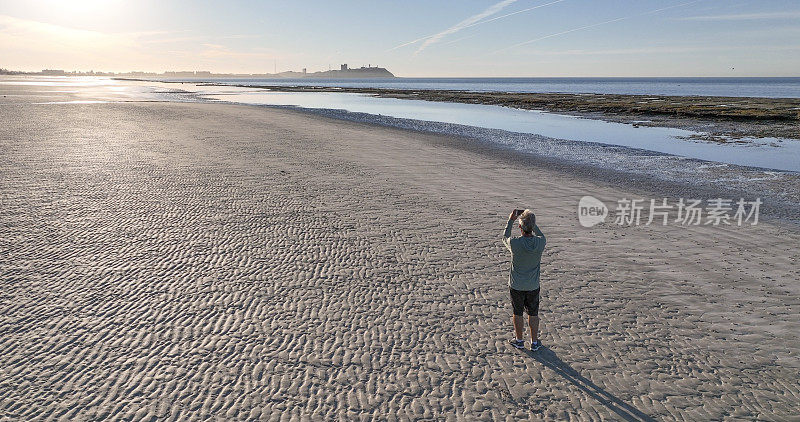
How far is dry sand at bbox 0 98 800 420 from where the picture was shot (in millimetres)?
4496

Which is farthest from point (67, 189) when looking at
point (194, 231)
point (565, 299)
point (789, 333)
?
point (789, 333)

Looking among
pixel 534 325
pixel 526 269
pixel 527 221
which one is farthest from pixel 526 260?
pixel 534 325

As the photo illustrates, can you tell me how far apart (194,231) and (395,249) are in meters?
3.89

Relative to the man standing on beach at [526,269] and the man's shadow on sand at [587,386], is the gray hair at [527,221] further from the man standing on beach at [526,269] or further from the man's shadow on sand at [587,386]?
the man's shadow on sand at [587,386]

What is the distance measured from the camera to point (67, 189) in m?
12.1

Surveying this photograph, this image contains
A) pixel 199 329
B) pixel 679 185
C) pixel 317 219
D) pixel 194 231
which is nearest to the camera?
pixel 199 329

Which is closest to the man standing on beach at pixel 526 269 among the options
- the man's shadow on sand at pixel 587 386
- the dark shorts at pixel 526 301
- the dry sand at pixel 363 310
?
the dark shorts at pixel 526 301

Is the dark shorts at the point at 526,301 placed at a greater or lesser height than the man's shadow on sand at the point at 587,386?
greater

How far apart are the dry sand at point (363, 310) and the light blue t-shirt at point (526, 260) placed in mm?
797

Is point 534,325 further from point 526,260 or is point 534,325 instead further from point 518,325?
point 526,260

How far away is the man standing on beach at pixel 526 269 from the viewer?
5082 mm

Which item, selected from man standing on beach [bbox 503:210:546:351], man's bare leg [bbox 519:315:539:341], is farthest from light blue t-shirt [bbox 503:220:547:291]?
man's bare leg [bbox 519:315:539:341]

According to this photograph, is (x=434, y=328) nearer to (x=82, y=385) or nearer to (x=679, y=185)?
(x=82, y=385)

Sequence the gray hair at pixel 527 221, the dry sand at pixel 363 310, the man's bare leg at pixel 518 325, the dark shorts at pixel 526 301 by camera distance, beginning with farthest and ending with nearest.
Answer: the man's bare leg at pixel 518 325 < the dark shorts at pixel 526 301 < the gray hair at pixel 527 221 < the dry sand at pixel 363 310
